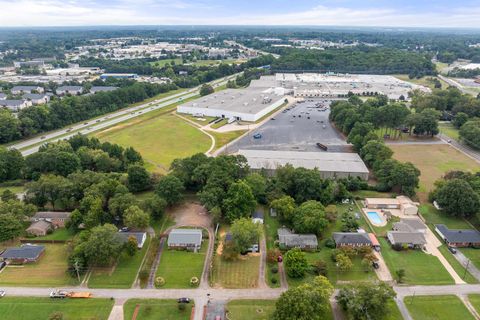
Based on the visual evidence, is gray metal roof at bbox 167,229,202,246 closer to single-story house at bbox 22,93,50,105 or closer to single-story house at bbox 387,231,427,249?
single-story house at bbox 387,231,427,249

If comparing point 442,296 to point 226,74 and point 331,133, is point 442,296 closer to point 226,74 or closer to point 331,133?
point 331,133

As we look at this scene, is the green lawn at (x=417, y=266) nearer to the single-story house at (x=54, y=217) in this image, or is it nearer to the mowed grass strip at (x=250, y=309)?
the mowed grass strip at (x=250, y=309)

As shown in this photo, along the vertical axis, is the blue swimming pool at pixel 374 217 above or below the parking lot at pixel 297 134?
above

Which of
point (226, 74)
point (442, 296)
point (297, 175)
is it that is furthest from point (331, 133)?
point (226, 74)

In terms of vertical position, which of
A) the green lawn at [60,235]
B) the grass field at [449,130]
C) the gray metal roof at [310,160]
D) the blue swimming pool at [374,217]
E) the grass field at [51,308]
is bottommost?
the grass field at [449,130]

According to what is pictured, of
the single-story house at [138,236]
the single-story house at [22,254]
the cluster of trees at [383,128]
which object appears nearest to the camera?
the single-story house at [22,254]

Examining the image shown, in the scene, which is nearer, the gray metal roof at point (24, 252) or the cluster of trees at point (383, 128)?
the gray metal roof at point (24, 252)

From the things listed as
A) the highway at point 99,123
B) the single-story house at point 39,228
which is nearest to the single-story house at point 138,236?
the single-story house at point 39,228
